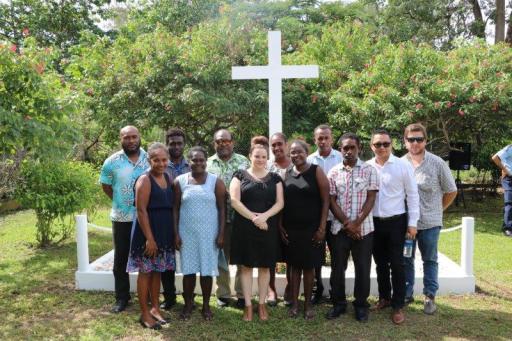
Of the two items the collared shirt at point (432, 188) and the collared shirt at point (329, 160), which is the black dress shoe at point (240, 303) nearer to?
the collared shirt at point (329, 160)

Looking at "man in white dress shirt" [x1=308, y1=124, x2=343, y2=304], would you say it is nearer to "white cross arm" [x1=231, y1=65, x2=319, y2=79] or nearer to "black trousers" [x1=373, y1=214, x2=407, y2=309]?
"black trousers" [x1=373, y1=214, x2=407, y2=309]

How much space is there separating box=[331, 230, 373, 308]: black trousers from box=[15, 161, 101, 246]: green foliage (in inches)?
174

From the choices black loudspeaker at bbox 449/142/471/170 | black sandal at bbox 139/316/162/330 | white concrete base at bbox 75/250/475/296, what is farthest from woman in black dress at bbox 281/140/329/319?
black loudspeaker at bbox 449/142/471/170

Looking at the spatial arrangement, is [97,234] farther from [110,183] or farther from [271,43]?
[271,43]

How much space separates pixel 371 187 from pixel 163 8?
13442mm

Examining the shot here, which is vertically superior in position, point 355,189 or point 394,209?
point 355,189

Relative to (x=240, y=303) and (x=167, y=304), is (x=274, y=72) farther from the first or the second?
(x=167, y=304)

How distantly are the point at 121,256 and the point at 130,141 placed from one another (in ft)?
3.58

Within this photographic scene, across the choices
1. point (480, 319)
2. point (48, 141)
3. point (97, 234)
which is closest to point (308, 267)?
point (480, 319)

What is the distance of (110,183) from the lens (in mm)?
4473

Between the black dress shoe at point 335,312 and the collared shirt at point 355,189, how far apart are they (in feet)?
2.49

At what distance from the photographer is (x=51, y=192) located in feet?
22.7

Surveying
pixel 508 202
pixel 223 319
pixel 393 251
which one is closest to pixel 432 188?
pixel 393 251

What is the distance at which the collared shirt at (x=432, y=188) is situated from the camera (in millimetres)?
4219
